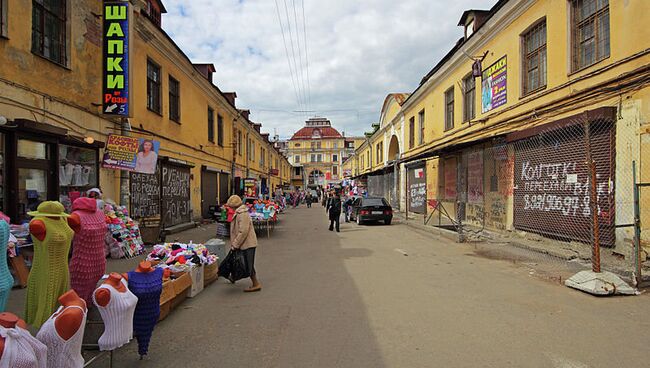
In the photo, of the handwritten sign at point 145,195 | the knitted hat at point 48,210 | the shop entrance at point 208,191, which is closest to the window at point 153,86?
the handwritten sign at point 145,195

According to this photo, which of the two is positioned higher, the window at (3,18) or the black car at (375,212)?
the window at (3,18)

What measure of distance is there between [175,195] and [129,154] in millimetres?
5164

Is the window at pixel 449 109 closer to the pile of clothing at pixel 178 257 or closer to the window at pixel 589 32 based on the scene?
the window at pixel 589 32

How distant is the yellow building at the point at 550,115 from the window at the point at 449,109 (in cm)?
15

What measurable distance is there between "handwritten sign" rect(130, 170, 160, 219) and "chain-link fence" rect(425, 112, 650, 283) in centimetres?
1006

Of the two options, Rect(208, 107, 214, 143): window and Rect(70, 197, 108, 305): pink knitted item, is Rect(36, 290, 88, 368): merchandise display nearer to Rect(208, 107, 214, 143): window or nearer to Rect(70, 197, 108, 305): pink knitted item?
Rect(70, 197, 108, 305): pink knitted item

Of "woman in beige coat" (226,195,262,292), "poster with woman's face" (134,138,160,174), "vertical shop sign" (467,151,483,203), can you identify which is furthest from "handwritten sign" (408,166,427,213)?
"woman in beige coat" (226,195,262,292)

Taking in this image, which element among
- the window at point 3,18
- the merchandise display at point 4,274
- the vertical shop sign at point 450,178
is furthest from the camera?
the vertical shop sign at point 450,178

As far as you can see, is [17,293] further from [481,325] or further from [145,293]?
[481,325]

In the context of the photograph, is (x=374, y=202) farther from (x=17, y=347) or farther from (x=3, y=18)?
(x=17, y=347)

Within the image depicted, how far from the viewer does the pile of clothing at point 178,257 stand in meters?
5.99

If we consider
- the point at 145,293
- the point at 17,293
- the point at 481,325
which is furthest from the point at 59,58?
the point at 481,325

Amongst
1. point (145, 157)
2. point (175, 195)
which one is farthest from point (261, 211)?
point (145, 157)

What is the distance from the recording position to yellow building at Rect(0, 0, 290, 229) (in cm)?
735
